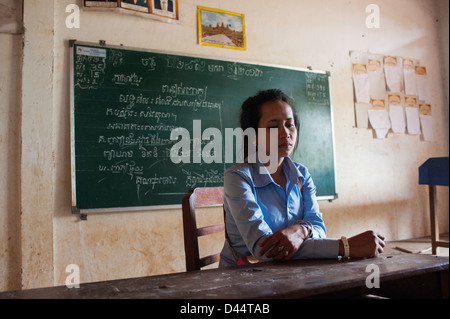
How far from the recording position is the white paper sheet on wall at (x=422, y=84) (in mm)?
4426

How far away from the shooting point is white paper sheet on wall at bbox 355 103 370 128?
3.91 m

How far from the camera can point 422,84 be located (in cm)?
446

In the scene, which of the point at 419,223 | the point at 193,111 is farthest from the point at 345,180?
the point at 193,111

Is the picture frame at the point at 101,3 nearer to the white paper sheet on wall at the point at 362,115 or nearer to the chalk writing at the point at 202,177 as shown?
the chalk writing at the point at 202,177

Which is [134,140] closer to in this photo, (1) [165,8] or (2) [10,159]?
(2) [10,159]

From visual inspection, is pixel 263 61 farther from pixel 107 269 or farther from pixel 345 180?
pixel 107 269

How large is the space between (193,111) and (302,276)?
7.60ft

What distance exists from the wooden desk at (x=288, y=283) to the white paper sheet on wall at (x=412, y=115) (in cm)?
369

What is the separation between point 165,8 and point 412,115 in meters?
3.16

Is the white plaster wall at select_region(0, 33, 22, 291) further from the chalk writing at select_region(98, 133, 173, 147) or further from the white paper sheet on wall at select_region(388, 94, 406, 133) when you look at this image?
the white paper sheet on wall at select_region(388, 94, 406, 133)

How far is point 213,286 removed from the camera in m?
0.81

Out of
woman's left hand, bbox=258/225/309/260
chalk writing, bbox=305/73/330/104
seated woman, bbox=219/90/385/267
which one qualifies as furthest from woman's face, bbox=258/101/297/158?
chalk writing, bbox=305/73/330/104

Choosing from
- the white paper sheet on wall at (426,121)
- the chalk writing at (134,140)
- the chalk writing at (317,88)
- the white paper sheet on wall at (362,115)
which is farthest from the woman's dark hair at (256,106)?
the white paper sheet on wall at (426,121)

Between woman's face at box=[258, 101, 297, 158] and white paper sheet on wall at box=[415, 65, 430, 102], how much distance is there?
12.0 ft
